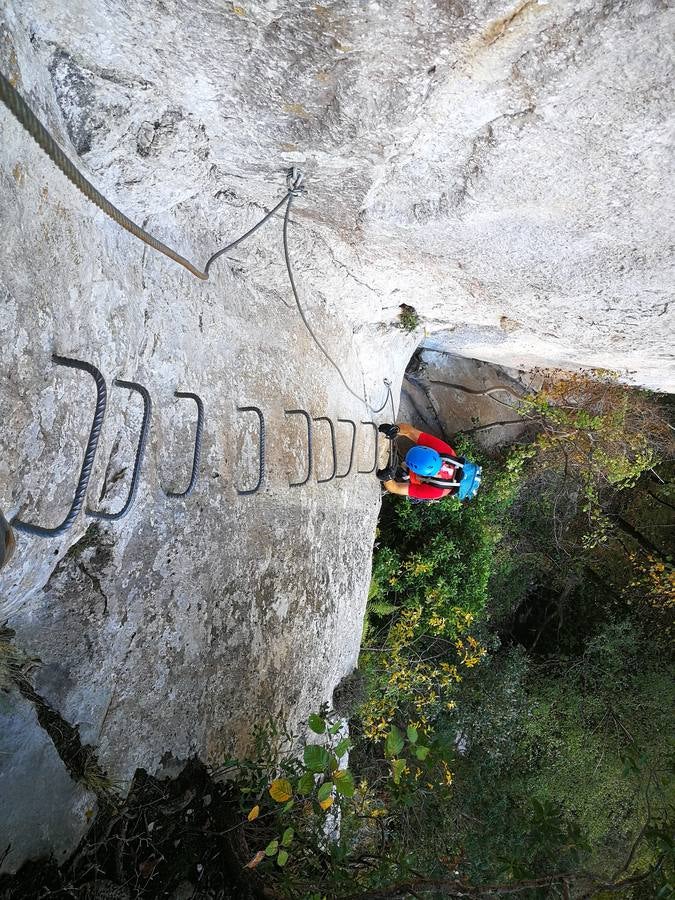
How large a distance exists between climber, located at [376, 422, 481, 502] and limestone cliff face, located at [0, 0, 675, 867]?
2.07 meters

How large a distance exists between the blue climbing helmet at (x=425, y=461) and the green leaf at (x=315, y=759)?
338 cm

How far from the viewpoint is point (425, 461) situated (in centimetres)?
538

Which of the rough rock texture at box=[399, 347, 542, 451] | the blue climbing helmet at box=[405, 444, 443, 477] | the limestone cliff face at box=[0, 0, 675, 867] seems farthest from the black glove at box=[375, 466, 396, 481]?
the limestone cliff face at box=[0, 0, 675, 867]

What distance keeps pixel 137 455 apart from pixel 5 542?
67 centimetres

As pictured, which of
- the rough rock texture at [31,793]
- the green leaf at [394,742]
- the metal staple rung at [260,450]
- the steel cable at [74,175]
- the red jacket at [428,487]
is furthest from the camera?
the red jacket at [428,487]

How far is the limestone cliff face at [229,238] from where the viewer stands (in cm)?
170

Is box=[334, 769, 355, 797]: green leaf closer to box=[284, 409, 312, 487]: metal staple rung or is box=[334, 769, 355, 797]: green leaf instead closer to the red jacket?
box=[284, 409, 312, 487]: metal staple rung

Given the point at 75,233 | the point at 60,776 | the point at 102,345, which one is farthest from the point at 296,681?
the point at 75,233

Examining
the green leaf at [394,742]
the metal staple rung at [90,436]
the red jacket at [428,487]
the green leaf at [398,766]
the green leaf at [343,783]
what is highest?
the metal staple rung at [90,436]

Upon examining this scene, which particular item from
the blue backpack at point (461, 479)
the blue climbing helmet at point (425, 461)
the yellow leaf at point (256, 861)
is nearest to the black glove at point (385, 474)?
the blue climbing helmet at point (425, 461)

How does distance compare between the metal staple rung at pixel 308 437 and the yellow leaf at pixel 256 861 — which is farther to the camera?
the metal staple rung at pixel 308 437

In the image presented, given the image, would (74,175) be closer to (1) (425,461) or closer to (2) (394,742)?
(2) (394,742)

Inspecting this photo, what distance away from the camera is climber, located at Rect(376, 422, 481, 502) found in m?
5.38

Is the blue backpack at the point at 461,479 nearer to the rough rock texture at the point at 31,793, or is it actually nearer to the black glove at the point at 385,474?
the black glove at the point at 385,474
